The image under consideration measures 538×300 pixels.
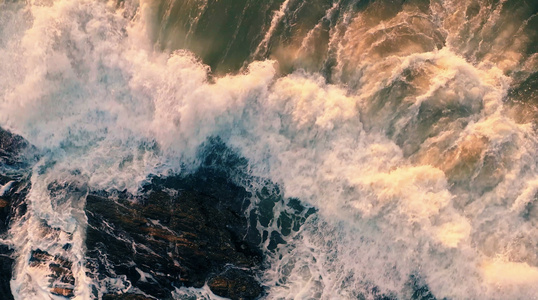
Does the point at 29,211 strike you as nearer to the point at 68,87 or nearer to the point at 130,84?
the point at 68,87

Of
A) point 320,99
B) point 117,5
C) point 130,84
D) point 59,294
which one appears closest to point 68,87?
point 130,84

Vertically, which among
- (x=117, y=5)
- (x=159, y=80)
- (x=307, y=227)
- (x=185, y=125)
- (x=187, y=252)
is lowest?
(x=187, y=252)

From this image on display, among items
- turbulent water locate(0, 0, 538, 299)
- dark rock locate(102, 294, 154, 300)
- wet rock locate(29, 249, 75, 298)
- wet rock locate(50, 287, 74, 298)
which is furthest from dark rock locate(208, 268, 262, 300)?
wet rock locate(29, 249, 75, 298)

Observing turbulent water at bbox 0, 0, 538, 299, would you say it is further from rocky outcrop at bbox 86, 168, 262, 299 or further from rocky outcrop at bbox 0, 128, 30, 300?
rocky outcrop at bbox 86, 168, 262, 299

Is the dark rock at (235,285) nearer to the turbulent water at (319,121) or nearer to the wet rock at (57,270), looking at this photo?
the turbulent water at (319,121)

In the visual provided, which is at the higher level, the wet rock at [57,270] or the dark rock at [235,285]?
the dark rock at [235,285]

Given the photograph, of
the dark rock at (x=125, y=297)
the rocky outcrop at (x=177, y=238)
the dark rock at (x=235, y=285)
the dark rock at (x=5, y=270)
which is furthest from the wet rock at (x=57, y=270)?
the dark rock at (x=235, y=285)
